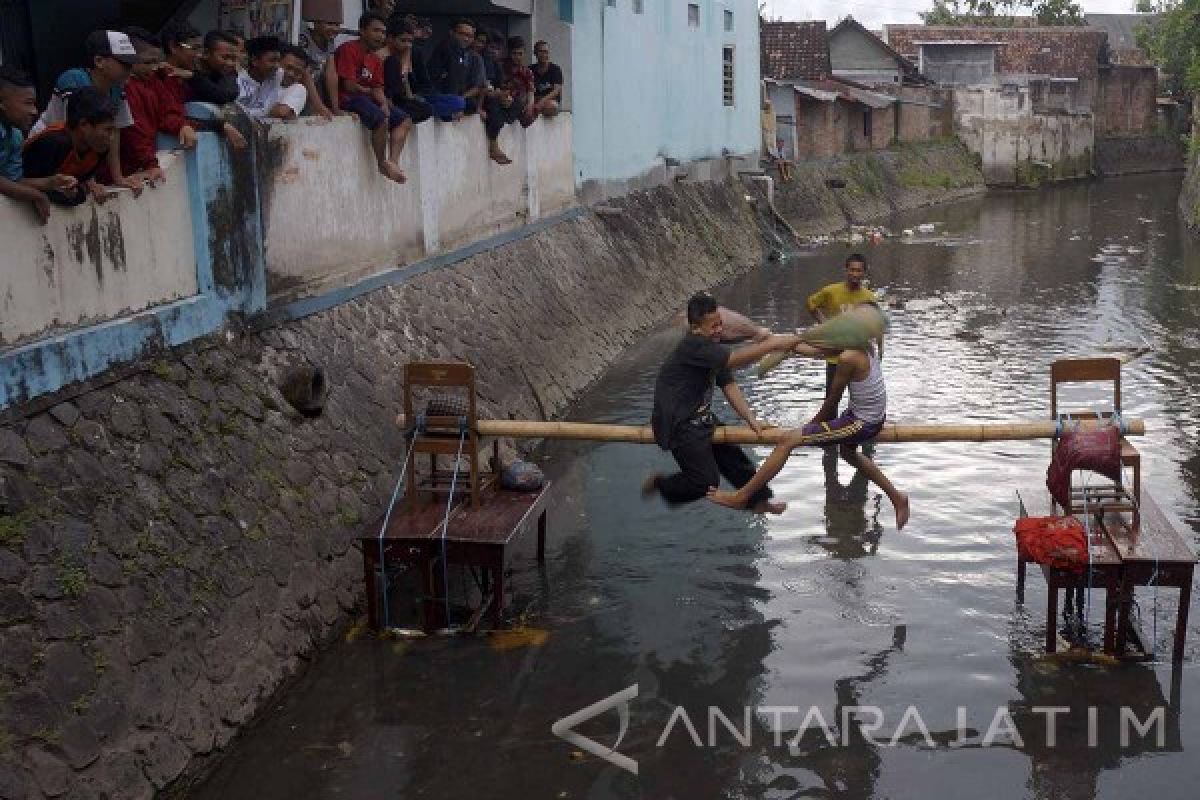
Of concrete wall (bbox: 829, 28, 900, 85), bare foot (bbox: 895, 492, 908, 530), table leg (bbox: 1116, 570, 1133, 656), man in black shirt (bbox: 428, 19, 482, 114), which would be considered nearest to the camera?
table leg (bbox: 1116, 570, 1133, 656)

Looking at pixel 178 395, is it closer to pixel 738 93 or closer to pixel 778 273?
pixel 778 273

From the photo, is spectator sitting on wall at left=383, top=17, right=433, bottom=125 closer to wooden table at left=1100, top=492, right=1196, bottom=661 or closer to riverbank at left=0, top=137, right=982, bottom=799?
riverbank at left=0, top=137, right=982, bottom=799

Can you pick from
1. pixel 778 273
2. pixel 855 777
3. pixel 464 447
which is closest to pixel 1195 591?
pixel 855 777

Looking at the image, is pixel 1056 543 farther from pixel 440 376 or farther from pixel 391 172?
pixel 391 172

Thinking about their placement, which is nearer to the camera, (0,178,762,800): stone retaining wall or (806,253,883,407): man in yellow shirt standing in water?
(0,178,762,800): stone retaining wall

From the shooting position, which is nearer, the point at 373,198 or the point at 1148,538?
the point at 1148,538

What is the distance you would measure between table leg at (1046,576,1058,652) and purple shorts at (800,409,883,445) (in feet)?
5.71

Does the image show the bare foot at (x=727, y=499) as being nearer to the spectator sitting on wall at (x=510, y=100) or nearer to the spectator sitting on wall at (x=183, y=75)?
the spectator sitting on wall at (x=183, y=75)

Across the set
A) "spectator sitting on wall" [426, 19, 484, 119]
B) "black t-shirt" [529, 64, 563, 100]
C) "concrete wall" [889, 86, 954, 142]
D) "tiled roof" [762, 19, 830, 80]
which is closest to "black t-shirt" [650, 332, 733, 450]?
"spectator sitting on wall" [426, 19, 484, 119]

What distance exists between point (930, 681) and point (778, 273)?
20.9 m

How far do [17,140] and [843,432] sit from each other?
19.7 feet

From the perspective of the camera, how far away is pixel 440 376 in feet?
30.2

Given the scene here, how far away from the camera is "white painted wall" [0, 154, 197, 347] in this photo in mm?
7160

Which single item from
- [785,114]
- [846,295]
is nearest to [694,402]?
[846,295]
